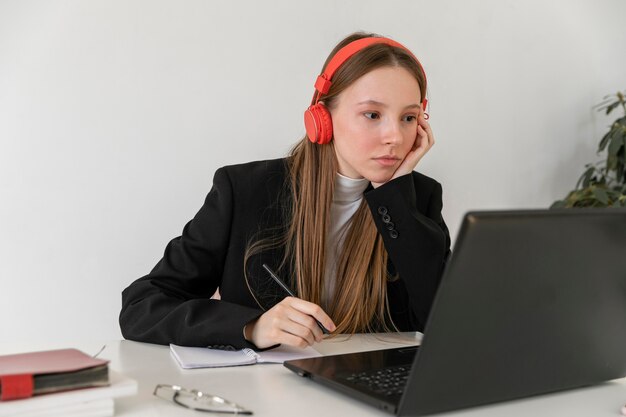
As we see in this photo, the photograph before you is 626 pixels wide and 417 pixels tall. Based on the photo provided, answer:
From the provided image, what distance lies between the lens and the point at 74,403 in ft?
2.61

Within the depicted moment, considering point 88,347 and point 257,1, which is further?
point 257,1

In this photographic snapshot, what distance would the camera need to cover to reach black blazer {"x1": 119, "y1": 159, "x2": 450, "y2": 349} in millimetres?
1265

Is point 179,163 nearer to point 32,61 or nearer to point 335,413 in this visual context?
point 32,61

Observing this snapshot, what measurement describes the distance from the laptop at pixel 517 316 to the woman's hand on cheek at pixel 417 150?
2.32 ft

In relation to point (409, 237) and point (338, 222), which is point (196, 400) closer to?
point (409, 237)

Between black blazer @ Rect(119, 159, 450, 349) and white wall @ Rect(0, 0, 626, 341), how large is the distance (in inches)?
14.7

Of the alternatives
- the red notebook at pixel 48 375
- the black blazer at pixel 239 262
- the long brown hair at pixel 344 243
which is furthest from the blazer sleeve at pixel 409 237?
the red notebook at pixel 48 375

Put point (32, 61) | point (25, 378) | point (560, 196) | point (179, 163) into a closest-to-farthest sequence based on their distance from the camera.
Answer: point (25, 378) < point (32, 61) < point (179, 163) < point (560, 196)

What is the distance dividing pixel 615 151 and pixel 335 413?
81.7 inches

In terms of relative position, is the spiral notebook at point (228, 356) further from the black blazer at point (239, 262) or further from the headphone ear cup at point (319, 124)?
the headphone ear cup at point (319, 124)

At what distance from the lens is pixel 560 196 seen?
277 centimetres

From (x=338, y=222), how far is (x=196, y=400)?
0.87m

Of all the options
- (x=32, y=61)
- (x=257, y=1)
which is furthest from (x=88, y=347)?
(x=257, y=1)

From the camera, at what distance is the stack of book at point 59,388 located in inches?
29.8
